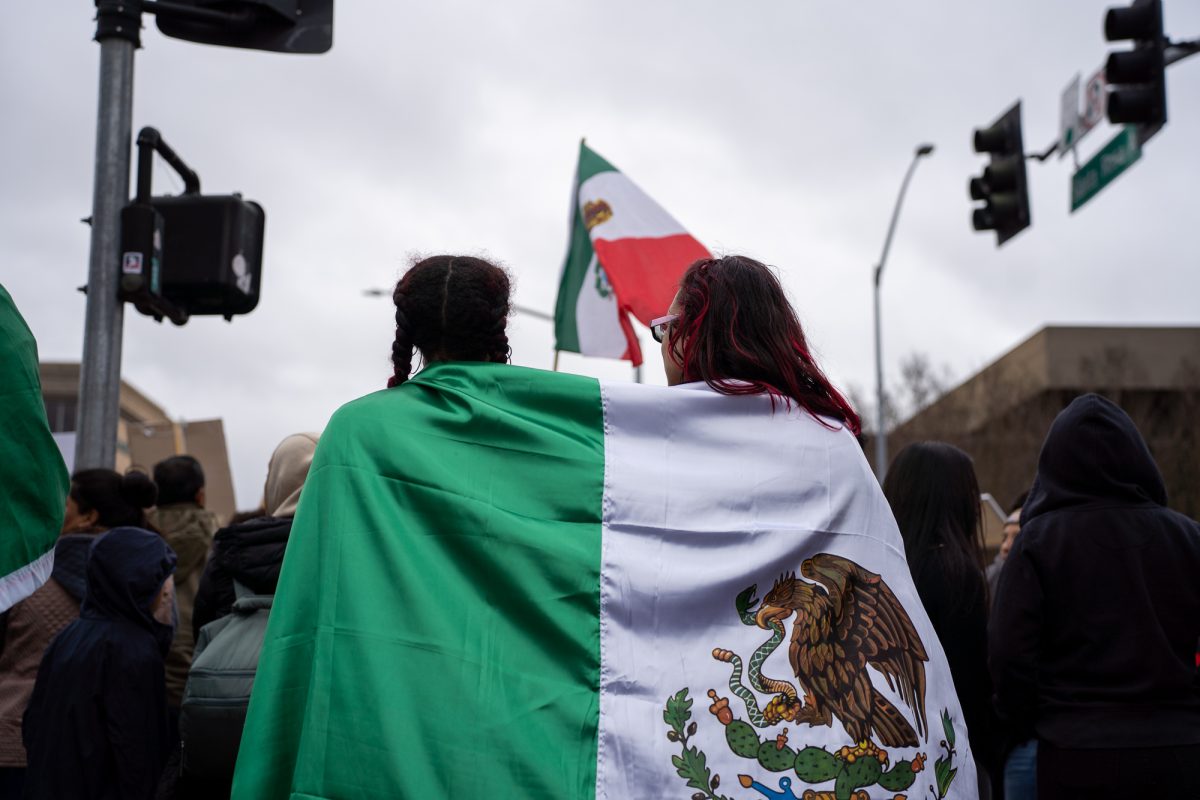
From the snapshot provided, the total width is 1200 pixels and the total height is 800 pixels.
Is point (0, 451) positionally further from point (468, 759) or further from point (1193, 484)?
point (1193, 484)

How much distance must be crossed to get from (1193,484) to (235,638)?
2631cm

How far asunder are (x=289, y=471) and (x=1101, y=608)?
8.16ft

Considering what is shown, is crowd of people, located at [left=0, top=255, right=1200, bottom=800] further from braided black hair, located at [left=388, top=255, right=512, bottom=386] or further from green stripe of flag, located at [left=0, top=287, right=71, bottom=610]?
green stripe of flag, located at [left=0, top=287, right=71, bottom=610]

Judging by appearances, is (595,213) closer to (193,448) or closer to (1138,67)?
(193,448)

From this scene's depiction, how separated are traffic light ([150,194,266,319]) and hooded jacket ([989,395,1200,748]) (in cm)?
356

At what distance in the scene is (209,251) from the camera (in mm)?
5902

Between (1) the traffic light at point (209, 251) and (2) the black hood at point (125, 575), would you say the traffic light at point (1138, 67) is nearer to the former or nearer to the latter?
(1) the traffic light at point (209, 251)

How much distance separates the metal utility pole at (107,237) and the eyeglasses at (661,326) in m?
3.28

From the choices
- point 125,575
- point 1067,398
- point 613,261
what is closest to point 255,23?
point 125,575

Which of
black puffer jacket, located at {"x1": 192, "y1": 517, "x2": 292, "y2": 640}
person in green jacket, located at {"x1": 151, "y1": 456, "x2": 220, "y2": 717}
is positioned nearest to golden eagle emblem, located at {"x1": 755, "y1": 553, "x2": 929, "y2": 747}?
black puffer jacket, located at {"x1": 192, "y1": 517, "x2": 292, "y2": 640}

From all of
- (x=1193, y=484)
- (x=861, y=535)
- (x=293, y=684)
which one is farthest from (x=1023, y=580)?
(x=1193, y=484)

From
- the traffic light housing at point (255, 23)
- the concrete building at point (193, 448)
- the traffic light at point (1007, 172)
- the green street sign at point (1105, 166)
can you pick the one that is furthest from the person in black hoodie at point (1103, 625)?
the traffic light at point (1007, 172)

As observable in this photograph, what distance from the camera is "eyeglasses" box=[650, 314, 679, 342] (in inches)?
130

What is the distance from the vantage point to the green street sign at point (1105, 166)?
30.3 feet
